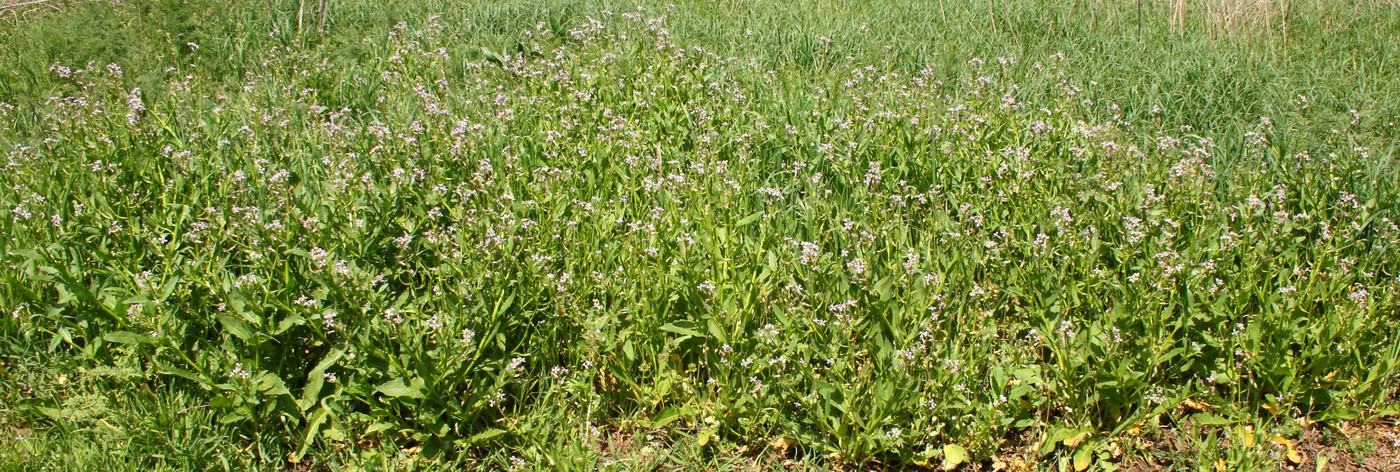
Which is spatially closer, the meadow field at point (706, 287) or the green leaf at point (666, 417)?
the meadow field at point (706, 287)

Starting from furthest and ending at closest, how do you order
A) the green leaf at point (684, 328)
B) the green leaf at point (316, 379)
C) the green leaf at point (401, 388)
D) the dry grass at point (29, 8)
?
the dry grass at point (29, 8)
the green leaf at point (684, 328)
the green leaf at point (316, 379)
the green leaf at point (401, 388)

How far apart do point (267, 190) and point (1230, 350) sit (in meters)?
3.89

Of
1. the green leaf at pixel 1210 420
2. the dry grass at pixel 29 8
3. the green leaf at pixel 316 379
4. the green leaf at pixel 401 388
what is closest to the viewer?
the green leaf at pixel 401 388

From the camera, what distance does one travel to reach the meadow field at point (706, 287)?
10.9ft

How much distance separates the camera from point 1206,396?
3559 mm

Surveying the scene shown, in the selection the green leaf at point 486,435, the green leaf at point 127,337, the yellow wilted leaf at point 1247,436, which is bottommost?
the green leaf at point 486,435

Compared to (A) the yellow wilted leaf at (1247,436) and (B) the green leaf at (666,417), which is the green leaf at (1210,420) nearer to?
(A) the yellow wilted leaf at (1247,436)

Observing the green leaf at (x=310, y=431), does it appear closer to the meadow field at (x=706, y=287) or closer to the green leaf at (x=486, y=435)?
the meadow field at (x=706, y=287)

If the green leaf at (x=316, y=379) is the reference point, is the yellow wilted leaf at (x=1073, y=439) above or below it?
below

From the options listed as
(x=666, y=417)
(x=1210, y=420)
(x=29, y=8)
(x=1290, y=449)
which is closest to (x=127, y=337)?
(x=666, y=417)

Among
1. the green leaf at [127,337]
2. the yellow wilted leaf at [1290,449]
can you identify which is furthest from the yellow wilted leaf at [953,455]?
the green leaf at [127,337]

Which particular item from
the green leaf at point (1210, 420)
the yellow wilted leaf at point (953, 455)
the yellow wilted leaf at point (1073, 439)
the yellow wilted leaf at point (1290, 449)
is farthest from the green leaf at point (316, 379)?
the yellow wilted leaf at point (1290, 449)

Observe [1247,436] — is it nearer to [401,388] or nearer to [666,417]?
[666,417]

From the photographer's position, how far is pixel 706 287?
3.55m
